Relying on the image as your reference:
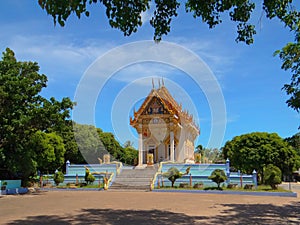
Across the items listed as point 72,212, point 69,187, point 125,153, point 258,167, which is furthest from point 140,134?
point 125,153

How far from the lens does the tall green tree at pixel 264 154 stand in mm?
29859

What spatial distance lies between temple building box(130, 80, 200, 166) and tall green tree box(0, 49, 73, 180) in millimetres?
10927

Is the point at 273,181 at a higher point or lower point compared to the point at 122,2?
lower

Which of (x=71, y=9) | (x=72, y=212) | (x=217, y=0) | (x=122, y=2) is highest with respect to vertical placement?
(x=217, y=0)

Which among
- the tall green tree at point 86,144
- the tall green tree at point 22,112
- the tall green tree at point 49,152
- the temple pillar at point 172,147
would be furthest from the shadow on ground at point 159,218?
the tall green tree at point 86,144

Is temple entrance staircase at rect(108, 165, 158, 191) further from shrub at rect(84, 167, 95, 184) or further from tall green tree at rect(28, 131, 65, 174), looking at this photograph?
tall green tree at rect(28, 131, 65, 174)

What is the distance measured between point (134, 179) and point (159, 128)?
23.2ft

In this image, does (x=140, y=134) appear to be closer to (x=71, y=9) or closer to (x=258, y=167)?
(x=258, y=167)

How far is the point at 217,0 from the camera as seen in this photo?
541 centimetres

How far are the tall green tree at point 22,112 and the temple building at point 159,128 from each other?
10.9 meters

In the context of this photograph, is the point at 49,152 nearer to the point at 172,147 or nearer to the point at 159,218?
the point at 172,147

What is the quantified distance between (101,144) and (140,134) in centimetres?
1408

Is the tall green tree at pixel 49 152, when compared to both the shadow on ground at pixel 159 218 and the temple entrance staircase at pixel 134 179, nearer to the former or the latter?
the temple entrance staircase at pixel 134 179

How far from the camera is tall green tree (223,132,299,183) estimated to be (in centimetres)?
2986
